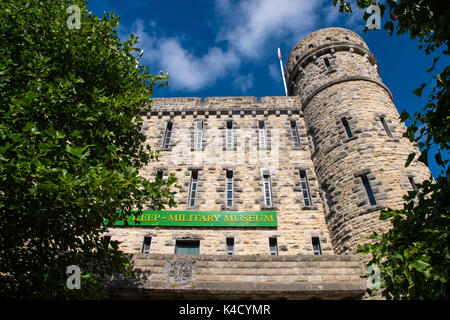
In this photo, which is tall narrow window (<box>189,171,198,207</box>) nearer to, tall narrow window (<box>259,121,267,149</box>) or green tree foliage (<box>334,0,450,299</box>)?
tall narrow window (<box>259,121,267,149</box>)

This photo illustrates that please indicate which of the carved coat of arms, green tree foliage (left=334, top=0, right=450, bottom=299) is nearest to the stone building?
the carved coat of arms

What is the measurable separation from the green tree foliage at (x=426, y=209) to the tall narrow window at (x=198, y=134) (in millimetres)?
11829

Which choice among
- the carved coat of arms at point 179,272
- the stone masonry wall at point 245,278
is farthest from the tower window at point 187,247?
the carved coat of arms at point 179,272

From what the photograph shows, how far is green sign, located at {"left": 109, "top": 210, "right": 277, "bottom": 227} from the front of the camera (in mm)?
13164

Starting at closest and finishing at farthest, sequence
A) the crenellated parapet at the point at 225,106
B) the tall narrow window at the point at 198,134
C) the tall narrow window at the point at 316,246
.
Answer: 1. the tall narrow window at the point at 316,246
2. the tall narrow window at the point at 198,134
3. the crenellated parapet at the point at 225,106

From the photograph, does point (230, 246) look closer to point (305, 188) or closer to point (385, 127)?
point (305, 188)

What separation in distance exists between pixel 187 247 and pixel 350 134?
950cm

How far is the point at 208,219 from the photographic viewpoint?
13352 mm

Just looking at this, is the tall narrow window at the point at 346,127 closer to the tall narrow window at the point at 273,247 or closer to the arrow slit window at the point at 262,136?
the arrow slit window at the point at 262,136

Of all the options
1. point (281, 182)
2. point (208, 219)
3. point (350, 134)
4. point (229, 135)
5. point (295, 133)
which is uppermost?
point (295, 133)

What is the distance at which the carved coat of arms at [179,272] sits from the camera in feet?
29.8

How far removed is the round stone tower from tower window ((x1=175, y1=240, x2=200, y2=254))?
6142mm

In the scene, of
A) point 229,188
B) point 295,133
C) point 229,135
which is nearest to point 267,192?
point 229,188

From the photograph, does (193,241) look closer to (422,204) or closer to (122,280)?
(122,280)
